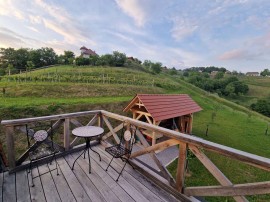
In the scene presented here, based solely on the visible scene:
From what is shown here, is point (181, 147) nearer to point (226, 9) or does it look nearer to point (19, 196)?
point (19, 196)

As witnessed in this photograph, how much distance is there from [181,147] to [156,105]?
5.37m

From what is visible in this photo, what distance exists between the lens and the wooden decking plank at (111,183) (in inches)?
84.3

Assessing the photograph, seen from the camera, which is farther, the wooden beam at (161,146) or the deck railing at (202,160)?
the wooden beam at (161,146)

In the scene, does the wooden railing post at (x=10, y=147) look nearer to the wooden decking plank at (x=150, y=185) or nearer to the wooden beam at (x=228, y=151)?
the wooden decking plank at (x=150, y=185)

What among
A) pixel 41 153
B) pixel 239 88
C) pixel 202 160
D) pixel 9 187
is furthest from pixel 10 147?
pixel 239 88

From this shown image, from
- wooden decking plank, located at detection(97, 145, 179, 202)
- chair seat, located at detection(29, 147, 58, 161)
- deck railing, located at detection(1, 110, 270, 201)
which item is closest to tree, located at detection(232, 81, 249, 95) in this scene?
wooden decking plank, located at detection(97, 145, 179, 202)

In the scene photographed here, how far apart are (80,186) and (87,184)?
0.10 m

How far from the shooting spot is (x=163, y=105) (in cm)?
775

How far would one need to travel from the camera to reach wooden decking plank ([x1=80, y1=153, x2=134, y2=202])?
7.02ft

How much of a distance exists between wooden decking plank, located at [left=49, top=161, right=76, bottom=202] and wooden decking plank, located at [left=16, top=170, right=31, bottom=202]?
1.18 feet

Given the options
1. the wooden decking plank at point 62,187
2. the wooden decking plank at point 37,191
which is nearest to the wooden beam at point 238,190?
the wooden decking plank at point 62,187

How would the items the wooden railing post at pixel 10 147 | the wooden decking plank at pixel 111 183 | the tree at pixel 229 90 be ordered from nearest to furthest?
the wooden decking plank at pixel 111 183, the wooden railing post at pixel 10 147, the tree at pixel 229 90

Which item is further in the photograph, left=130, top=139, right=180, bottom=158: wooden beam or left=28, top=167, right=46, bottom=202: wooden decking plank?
left=130, top=139, right=180, bottom=158: wooden beam

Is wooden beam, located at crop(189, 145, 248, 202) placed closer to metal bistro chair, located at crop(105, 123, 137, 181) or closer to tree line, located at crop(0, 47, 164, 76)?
metal bistro chair, located at crop(105, 123, 137, 181)
